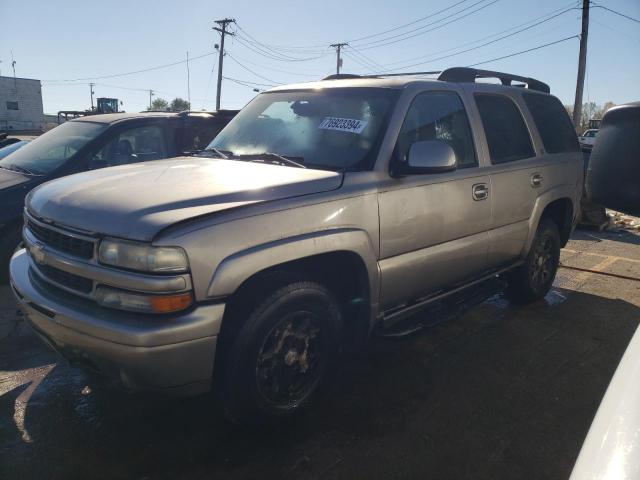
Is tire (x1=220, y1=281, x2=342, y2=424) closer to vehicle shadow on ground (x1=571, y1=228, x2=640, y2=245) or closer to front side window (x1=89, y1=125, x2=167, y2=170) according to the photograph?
front side window (x1=89, y1=125, x2=167, y2=170)

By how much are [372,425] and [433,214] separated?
1.37 metres

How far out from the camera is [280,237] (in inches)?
94.7

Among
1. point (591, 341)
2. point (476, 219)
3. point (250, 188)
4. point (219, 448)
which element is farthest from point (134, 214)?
point (591, 341)

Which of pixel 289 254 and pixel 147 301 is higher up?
pixel 289 254

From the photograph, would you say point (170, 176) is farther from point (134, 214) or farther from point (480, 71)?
point (480, 71)

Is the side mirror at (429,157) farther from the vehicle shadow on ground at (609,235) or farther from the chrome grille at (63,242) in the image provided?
the vehicle shadow on ground at (609,235)

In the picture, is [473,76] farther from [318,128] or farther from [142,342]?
[142,342]

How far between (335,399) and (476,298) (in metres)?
1.52

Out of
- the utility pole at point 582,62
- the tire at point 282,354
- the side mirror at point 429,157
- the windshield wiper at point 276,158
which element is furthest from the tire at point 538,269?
the utility pole at point 582,62

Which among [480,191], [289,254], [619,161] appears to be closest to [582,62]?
[480,191]

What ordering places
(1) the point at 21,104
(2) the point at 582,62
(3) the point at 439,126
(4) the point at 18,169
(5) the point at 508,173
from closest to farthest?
(3) the point at 439,126
(5) the point at 508,173
(4) the point at 18,169
(2) the point at 582,62
(1) the point at 21,104

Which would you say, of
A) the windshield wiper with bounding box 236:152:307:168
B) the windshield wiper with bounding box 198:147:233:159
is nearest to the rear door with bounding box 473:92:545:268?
the windshield wiper with bounding box 236:152:307:168

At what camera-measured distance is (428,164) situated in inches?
113

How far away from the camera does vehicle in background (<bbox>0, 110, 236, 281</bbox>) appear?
15.4 feet
